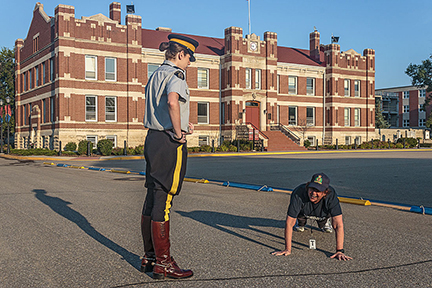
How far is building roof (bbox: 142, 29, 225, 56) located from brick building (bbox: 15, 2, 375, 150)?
4.8 inches

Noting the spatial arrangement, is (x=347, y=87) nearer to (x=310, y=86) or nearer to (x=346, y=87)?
(x=346, y=87)

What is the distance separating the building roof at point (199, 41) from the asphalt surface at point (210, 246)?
33724mm

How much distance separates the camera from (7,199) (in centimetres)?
925

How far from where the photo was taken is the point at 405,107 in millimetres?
84250

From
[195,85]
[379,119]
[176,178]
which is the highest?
[195,85]

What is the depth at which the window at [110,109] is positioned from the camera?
36812 millimetres

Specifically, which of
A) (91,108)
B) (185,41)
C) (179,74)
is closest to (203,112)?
(91,108)

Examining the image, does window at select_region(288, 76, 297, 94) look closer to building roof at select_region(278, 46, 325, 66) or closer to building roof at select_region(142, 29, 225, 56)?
building roof at select_region(278, 46, 325, 66)

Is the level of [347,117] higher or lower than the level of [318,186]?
higher

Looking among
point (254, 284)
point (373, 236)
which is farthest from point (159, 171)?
point (373, 236)

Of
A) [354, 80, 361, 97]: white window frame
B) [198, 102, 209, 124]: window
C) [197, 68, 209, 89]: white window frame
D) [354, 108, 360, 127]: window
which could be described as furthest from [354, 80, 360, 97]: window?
[198, 102, 209, 124]: window

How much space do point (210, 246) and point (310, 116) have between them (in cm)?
4406

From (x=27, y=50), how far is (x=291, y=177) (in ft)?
120

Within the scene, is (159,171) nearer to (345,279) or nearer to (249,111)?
(345,279)
